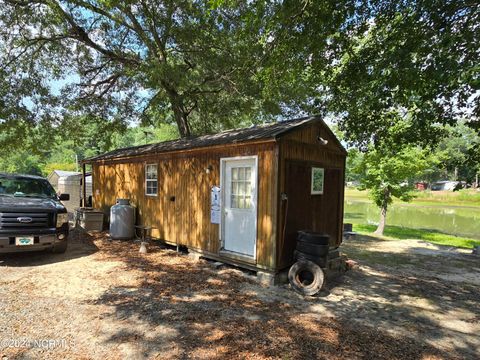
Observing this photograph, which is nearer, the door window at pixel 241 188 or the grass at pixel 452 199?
the door window at pixel 241 188

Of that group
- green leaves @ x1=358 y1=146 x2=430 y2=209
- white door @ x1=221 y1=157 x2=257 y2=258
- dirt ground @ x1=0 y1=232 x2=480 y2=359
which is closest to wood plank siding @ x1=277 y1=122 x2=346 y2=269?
white door @ x1=221 y1=157 x2=257 y2=258

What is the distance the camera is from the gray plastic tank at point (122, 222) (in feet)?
28.1

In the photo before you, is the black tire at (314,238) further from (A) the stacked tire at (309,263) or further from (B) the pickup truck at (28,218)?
(B) the pickup truck at (28,218)

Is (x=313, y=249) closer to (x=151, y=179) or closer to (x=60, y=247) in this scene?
(x=151, y=179)

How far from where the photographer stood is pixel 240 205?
19.9 feet

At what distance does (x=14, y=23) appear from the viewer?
10859 mm

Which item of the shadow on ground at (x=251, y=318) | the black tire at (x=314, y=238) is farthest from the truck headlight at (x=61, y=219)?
the black tire at (x=314, y=238)

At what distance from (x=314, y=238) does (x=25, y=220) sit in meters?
5.75

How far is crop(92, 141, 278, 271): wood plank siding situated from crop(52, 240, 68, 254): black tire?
230 centimetres

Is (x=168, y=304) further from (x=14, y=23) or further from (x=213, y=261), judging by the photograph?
(x=14, y=23)

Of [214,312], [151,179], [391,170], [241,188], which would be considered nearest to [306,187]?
[241,188]

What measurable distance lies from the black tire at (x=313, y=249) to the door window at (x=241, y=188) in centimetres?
127

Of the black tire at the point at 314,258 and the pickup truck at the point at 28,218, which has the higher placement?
the pickup truck at the point at 28,218

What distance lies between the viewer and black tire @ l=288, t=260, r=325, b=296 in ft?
16.1
